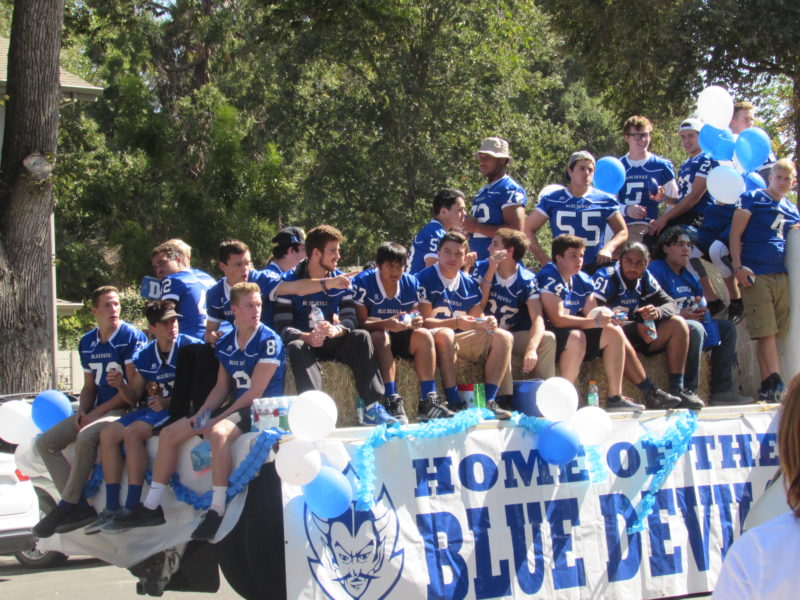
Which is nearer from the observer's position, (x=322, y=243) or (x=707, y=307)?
(x=322, y=243)

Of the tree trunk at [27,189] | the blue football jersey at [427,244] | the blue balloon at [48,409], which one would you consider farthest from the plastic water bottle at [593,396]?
the tree trunk at [27,189]

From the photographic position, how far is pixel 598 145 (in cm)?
3200

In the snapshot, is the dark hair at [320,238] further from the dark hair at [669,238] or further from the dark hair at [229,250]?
the dark hair at [669,238]

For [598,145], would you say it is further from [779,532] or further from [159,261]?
[779,532]

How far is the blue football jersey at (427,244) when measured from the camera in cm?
795

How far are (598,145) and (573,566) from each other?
2759 centimetres

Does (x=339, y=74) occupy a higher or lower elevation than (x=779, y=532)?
higher

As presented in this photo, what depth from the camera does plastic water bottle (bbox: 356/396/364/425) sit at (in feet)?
20.4

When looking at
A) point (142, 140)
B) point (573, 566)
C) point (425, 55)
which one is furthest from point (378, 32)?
point (573, 566)

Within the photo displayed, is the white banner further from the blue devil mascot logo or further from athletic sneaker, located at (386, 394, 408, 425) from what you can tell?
athletic sneaker, located at (386, 394, 408, 425)

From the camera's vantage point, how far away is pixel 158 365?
6.69 m

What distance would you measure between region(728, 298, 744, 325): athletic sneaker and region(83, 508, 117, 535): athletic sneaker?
17.1ft

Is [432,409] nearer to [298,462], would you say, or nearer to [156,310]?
[298,462]

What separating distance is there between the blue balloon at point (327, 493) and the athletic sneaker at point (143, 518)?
3.78 ft
